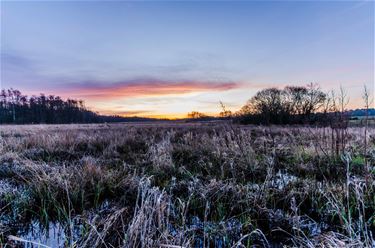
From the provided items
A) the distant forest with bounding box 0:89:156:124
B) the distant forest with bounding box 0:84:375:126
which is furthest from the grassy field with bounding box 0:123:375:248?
the distant forest with bounding box 0:89:156:124

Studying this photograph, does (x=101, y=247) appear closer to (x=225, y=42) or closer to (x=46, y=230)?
(x=46, y=230)

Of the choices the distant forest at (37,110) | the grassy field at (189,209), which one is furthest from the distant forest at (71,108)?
the grassy field at (189,209)

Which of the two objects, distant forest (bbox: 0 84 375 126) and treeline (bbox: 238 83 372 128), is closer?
treeline (bbox: 238 83 372 128)

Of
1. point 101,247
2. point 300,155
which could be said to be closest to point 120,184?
point 101,247

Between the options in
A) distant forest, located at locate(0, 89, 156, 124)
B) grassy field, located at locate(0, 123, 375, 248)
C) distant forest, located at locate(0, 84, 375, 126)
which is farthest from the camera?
distant forest, located at locate(0, 89, 156, 124)

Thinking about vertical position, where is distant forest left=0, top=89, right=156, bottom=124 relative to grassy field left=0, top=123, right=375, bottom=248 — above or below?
above

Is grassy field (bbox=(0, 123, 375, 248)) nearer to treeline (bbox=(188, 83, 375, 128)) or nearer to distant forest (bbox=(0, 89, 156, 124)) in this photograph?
treeline (bbox=(188, 83, 375, 128))

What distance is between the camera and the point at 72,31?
38.4ft

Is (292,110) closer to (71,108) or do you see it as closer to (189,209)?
(189,209)

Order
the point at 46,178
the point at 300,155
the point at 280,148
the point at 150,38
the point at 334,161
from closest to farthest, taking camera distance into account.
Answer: the point at 46,178
the point at 334,161
the point at 300,155
the point at 280,148
the point at 150,38

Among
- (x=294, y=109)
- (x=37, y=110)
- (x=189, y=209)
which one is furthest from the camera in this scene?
(x=37, y=110)

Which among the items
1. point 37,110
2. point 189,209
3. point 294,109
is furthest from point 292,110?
point 37,110

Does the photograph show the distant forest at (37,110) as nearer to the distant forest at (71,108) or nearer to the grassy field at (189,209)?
the distant forest at (71,108)

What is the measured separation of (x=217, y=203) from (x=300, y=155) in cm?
378
